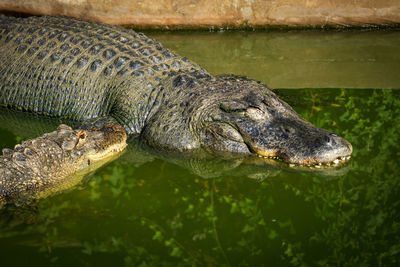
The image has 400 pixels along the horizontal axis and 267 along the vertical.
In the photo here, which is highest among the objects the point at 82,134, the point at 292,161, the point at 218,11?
the point at 218,11

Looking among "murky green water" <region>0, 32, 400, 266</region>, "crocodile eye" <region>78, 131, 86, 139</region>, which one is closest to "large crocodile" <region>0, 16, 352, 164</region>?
"murky green water" <region>0, 32, 400, 266</region>

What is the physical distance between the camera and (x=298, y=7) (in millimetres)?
8539

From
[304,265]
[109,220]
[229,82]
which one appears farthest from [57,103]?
[304,265]

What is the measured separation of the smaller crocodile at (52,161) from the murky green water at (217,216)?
14 cm

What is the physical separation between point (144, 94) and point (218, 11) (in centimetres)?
399

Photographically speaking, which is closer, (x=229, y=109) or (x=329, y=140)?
(x=329, y=140)

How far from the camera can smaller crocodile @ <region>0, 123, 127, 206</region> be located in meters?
3.98

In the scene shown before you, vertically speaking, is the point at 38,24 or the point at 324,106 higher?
the point at 38,24

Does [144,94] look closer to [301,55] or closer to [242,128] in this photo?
[242,128]

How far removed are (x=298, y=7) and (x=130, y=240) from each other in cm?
622

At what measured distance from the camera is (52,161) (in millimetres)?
4230

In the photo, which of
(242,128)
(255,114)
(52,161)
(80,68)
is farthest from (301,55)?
(52,161)

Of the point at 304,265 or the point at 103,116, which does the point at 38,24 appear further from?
the point at 304,265

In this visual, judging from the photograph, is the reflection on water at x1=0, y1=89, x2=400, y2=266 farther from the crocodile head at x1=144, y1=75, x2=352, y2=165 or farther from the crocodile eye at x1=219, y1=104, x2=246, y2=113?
the crocodile eye at x1=219, y1=104, x2=246, y2=113
